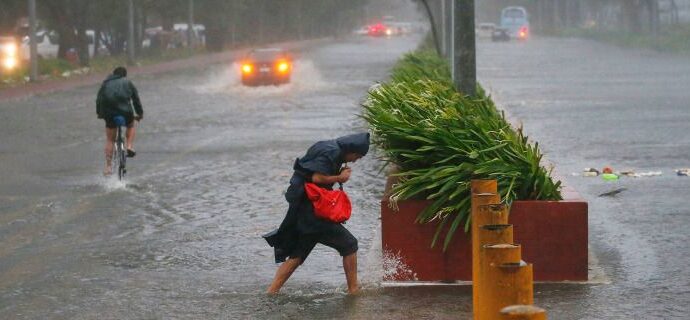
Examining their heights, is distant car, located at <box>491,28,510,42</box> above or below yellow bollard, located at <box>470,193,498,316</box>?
below

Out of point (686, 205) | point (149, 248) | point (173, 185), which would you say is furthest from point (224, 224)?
point (686, 205)

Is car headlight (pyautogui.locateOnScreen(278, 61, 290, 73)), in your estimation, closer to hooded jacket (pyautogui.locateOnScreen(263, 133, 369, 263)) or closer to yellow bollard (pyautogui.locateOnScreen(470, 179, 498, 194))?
hooded jacket (pyautogui.locateOnScreen(263, 133, 369, 263))

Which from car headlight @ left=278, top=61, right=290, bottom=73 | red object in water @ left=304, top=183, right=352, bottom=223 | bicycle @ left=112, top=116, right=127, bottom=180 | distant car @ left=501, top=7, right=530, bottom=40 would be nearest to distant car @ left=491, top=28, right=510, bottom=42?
distant car @ left=501, top=7, right=530, bottom=40

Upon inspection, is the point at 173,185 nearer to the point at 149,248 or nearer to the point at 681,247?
the point at 149,248

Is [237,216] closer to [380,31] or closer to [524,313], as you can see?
[524,313]

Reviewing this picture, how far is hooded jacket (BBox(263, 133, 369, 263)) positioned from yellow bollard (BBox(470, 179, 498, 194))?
85 cm

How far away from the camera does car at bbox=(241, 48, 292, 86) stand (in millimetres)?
43344

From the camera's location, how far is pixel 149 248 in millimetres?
12352

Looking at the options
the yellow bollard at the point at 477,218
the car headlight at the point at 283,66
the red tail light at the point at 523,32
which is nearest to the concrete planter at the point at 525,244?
the yellow bollard at the point at 477,218

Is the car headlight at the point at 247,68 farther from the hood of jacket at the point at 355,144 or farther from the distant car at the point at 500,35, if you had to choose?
the distant car at the point at 500,35

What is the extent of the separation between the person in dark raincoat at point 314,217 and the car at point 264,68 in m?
33.4

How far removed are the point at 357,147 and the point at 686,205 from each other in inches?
219

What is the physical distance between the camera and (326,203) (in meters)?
9.82

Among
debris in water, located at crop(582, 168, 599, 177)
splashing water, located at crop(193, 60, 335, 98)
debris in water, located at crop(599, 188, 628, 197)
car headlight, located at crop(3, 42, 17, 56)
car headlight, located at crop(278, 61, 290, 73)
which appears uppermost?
car headlight, located at crop(3, 42, 17, 56)
